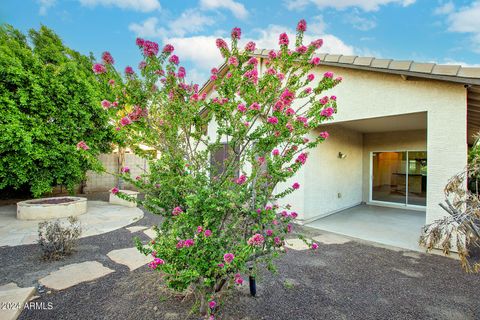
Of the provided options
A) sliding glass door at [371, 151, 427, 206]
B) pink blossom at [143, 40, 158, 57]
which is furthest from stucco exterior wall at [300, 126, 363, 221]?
pink blossom at [143, 40, 158, 57]

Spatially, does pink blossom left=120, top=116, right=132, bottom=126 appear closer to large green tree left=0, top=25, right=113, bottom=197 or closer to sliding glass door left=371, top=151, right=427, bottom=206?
large green tree left=0, top=25, right=113, bottom=197

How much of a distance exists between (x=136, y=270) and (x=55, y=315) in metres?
1.29

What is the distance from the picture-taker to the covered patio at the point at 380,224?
606 centimetres

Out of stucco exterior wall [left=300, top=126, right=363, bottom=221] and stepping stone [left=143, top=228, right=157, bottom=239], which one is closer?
stepping stone [left=143, top=228, right=157, bottom=239]

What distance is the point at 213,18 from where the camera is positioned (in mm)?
8930

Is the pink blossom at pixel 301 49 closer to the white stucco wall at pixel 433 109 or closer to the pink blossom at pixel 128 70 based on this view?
the pink blossom at pixel 128 70

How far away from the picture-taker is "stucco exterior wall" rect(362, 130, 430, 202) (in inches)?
381

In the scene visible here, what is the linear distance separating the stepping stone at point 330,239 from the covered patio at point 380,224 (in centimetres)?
35

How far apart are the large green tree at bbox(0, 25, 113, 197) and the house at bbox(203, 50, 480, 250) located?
17.7ft

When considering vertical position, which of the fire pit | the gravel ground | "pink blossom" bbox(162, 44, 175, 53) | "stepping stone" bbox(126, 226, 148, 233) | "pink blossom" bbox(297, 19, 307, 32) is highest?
"pink blossom" bbox(297, 19, 307, 32)

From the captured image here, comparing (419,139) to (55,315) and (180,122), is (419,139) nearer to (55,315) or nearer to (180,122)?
(180,122)

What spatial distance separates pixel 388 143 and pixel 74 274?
1177cm

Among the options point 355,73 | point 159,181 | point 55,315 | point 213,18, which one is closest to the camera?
point 159,181

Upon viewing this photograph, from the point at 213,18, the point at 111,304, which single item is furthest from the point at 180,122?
the point at 213,18
